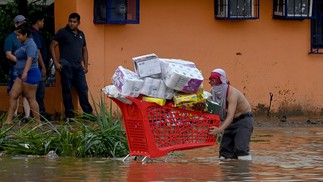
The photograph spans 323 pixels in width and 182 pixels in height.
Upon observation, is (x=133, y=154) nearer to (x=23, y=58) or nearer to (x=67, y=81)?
(x=23, y=58)

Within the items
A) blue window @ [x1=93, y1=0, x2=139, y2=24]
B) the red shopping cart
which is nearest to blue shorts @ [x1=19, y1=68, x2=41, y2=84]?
blue window @ [x1=93, y1=0, x2=139, y2=24]

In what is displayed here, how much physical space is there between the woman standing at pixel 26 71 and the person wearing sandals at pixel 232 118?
4.39 meters

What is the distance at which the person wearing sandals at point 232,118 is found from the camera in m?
13.4

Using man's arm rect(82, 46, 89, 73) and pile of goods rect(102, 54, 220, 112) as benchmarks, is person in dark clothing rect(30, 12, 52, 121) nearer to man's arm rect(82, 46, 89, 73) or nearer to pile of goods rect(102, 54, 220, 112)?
man's arm rect(82, 46, 89, 73)

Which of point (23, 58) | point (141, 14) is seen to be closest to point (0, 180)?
point (23, 58)

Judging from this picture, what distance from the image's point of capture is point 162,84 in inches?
502

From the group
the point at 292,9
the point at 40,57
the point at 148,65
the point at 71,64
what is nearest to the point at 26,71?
the point at 40,57

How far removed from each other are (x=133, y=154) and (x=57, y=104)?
23.8ft

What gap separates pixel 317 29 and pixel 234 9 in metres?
2.32

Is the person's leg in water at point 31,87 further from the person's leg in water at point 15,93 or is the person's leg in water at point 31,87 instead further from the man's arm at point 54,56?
the man's arm at point 54,56

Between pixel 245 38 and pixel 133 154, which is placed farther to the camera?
pixel 245 38

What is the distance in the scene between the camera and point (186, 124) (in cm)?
1286

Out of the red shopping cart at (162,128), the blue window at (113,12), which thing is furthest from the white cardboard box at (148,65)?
the blue window at (113,12)

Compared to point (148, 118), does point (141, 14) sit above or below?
above
